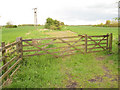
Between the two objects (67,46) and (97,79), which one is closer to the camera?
(97,79)

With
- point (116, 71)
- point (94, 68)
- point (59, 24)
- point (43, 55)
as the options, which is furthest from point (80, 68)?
point (59, 24)

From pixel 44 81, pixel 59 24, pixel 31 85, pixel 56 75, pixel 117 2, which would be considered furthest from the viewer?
pixel 59 24

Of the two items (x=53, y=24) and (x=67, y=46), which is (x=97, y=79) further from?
(x=53, y=24)

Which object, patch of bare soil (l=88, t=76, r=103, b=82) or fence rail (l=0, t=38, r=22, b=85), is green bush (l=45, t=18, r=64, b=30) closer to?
fence rail (l=0, t=38, r=22, b=85)

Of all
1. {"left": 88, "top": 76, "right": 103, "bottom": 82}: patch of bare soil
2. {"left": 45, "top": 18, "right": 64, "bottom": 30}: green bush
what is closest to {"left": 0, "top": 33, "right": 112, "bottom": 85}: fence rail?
{"left": 88, "top": 76, "right": 103, "bottom": 82}: patch of bare soil

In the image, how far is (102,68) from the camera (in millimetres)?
7660

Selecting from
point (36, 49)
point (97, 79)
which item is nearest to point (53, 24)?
point (36, 49)

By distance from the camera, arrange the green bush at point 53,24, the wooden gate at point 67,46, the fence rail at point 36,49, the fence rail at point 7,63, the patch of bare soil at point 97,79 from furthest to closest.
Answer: the green bush at point 53,24
the wooden gate at point 67,46
the patch of bare soil at point 97,79
the fence rail at point 36,49
the fence rail at point 7,63

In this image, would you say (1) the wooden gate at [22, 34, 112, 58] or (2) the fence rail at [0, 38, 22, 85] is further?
(1) the wooden gate at [22, 34, 112, 58]

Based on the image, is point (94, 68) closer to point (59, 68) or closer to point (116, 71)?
point (116, 71)

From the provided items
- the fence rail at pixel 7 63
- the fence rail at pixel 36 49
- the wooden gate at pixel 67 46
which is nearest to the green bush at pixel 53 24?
the wooden gate at pixel 67 46

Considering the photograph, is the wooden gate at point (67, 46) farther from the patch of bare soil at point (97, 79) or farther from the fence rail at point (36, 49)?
the patch of bare soil at point (97, 79)

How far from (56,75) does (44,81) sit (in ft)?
2.95

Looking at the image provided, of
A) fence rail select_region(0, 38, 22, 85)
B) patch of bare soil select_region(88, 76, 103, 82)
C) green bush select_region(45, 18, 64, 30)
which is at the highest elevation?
green bush select_region(45, 18, 64, 30)
